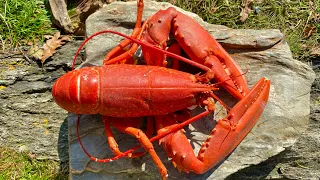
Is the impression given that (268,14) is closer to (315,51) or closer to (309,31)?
(309,31)

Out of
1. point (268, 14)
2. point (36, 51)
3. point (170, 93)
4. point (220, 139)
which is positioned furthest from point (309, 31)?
point (36, 51)

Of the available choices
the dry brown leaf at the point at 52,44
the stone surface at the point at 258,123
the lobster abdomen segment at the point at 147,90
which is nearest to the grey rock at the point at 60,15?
the dry brown leaf at the point at 52,44

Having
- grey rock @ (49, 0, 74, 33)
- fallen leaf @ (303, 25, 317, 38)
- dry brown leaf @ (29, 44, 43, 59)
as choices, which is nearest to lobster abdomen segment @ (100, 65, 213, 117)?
dry brown leaf @ (29, 44, 43, 59)

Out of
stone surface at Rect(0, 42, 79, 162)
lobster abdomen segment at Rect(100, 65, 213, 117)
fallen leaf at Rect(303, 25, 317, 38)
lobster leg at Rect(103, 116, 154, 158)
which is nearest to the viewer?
lobster abdomen segment at Rect(100, 65, 213, 117)

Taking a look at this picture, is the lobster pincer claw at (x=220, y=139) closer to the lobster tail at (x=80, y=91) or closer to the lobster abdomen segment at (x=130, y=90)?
the lobster abdomen segment at (x=130, y=90)

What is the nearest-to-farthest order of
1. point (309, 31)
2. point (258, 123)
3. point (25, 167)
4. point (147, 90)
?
point (147, 90)
point (258, 123)
point (25, 167)
point (309, 31)

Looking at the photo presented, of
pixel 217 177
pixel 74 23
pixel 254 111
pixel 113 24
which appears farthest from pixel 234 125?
pixel 74 23

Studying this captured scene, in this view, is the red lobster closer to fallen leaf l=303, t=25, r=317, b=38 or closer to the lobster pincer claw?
the lobster pincer claw
